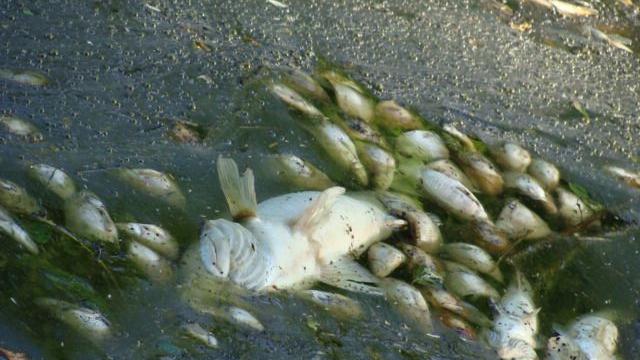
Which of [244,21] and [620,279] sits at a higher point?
[244,21]

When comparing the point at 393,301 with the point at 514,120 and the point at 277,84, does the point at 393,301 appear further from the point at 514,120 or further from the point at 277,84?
the point at 514,120

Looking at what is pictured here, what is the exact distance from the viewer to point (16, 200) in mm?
3754

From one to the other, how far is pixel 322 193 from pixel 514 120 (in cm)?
182

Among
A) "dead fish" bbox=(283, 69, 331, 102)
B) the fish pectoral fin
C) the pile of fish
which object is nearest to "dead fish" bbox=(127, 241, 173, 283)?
the pile of fish

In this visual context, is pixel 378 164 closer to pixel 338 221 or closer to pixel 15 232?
pixel 338 221

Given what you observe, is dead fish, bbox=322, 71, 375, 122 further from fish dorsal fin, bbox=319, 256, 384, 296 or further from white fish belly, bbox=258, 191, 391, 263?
fish dorsal fin, bbox=319, 256, 384, 296

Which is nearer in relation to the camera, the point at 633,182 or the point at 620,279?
the point at 620,279

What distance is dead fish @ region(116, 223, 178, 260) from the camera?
3867 millimetres

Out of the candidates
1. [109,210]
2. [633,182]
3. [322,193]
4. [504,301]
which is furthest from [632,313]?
[109,210]

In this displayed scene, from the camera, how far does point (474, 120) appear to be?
5.64 metres

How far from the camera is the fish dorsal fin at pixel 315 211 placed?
421cm

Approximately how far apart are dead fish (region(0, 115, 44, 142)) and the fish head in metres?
0.73

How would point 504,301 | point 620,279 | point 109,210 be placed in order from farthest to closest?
point 620,279, point 504,301, point 109,210

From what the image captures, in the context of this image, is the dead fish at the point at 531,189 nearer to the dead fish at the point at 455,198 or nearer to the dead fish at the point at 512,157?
the dead fish at the point at 512,157
